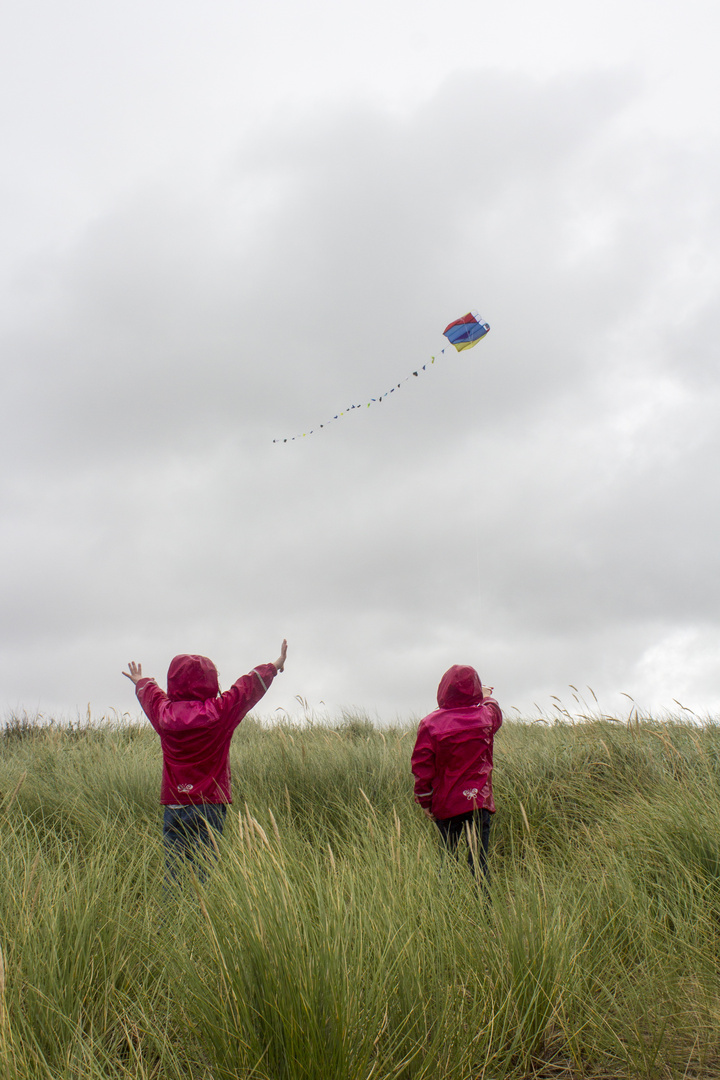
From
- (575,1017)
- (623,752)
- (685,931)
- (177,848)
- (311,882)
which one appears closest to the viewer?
(575,1017)

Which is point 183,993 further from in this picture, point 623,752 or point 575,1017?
point 623,752

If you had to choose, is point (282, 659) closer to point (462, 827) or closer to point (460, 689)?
point (460, 689)

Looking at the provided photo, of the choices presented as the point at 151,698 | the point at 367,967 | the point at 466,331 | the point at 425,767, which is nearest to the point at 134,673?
the point at 151,698

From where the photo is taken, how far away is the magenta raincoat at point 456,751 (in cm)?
601

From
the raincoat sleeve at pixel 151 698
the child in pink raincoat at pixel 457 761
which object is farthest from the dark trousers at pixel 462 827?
the raincoat sleeve at pixel 151 698

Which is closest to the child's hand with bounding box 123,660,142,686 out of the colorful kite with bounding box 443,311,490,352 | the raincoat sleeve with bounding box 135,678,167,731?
the raincoat sleeve with bounding box 135,678,167,731

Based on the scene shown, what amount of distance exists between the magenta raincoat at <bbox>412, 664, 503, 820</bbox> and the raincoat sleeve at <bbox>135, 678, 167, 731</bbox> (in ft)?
6.84

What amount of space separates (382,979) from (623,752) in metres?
6.21

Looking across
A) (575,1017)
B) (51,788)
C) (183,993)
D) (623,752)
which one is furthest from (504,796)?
(183,993)

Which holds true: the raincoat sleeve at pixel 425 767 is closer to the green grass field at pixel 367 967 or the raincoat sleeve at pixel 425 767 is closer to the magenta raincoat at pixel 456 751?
the magenta raincoat at pixel 456 751

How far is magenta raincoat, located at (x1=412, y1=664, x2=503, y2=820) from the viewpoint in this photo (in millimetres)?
6008

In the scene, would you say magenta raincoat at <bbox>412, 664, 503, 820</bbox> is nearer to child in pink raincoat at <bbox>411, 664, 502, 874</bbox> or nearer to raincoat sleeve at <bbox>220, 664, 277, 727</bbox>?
child in pink raincoat at <bbox>411, 664, 502, 874</bbox>

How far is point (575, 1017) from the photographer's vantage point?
139 inches

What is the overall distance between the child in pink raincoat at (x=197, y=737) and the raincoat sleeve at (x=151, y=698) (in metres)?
0.02
